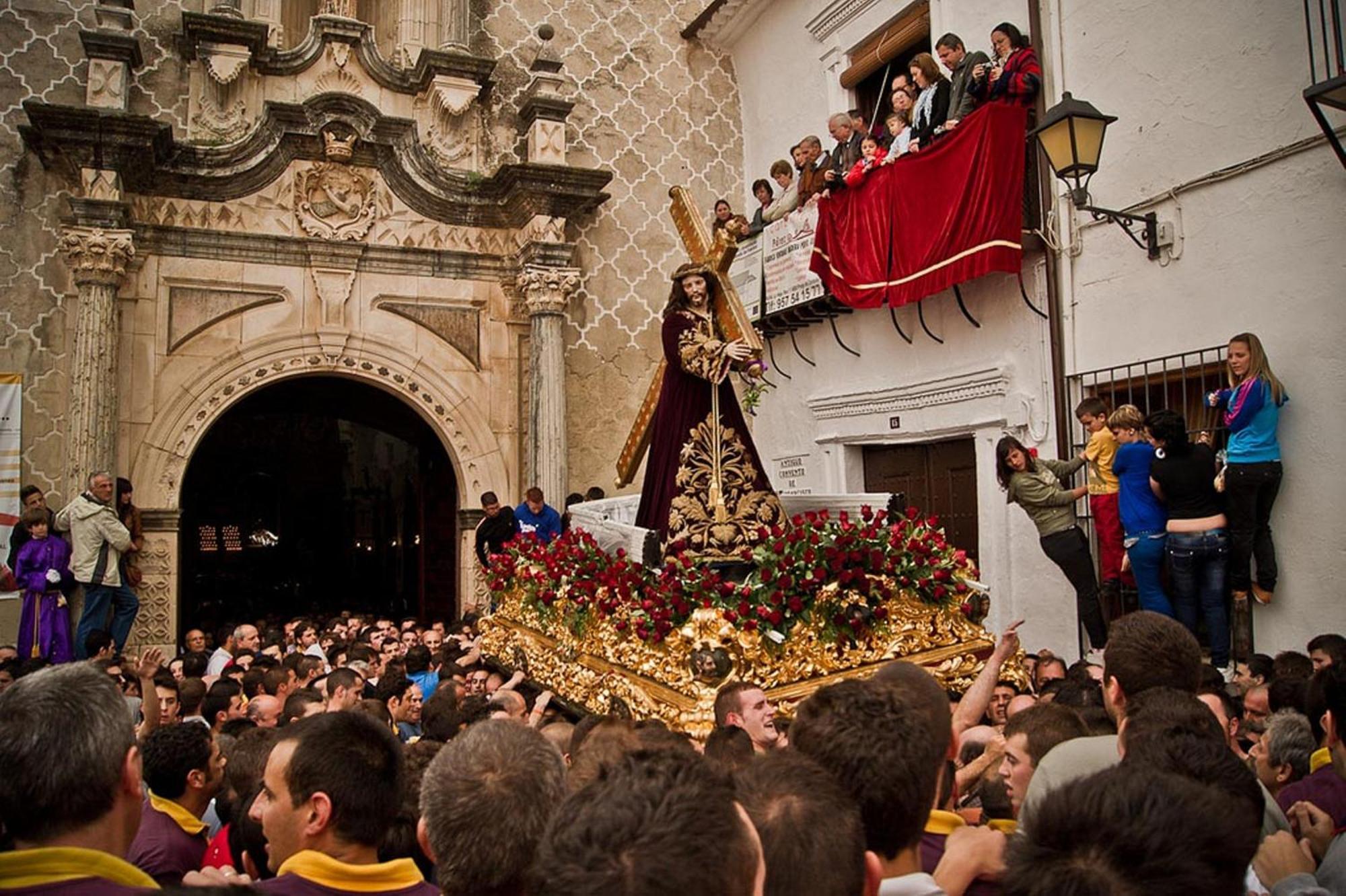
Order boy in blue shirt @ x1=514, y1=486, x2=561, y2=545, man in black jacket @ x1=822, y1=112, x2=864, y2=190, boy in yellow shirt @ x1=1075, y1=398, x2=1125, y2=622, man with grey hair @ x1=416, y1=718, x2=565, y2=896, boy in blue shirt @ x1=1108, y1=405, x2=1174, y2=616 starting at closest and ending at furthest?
1. man with grey hair @ x1=416, y1=718, x2=565, y2=896
2. boy in blue shirt @ x1=1108, y1=405, x2=1174, y2=616
3. boy in yellow shirt @ x1=1075, y1=398, x2=1125, y2=622
4. man in black jacket @ x1=822, y1=112, x2=864, y2=190
5. boy in blue shirt @ x1=514, y1=486, x2=561, y2=545

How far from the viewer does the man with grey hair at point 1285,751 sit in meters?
3.39

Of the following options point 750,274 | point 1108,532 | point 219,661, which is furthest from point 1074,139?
point 219,661

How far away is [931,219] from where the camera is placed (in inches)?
360

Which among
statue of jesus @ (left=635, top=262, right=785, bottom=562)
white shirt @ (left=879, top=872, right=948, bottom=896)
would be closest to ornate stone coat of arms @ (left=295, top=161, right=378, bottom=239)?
statue of jesus @ (left=635, top=262, right=785, bottom=562)

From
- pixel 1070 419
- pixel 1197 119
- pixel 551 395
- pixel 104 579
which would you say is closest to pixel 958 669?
pixel 1070 419

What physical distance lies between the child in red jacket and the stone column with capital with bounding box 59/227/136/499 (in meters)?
6.84

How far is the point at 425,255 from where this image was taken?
1141cm

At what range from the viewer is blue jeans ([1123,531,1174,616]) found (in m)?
6.93

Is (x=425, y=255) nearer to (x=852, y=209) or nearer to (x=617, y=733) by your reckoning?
(x=852, y=209)

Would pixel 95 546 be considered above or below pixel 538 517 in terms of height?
below

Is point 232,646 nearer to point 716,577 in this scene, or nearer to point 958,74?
point 716,577

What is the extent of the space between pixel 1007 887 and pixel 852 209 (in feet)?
29.8

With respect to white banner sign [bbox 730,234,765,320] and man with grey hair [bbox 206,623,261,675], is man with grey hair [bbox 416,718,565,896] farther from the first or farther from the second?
white banner sign [bbox 730,234,765,320]

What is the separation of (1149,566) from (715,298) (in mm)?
3385
